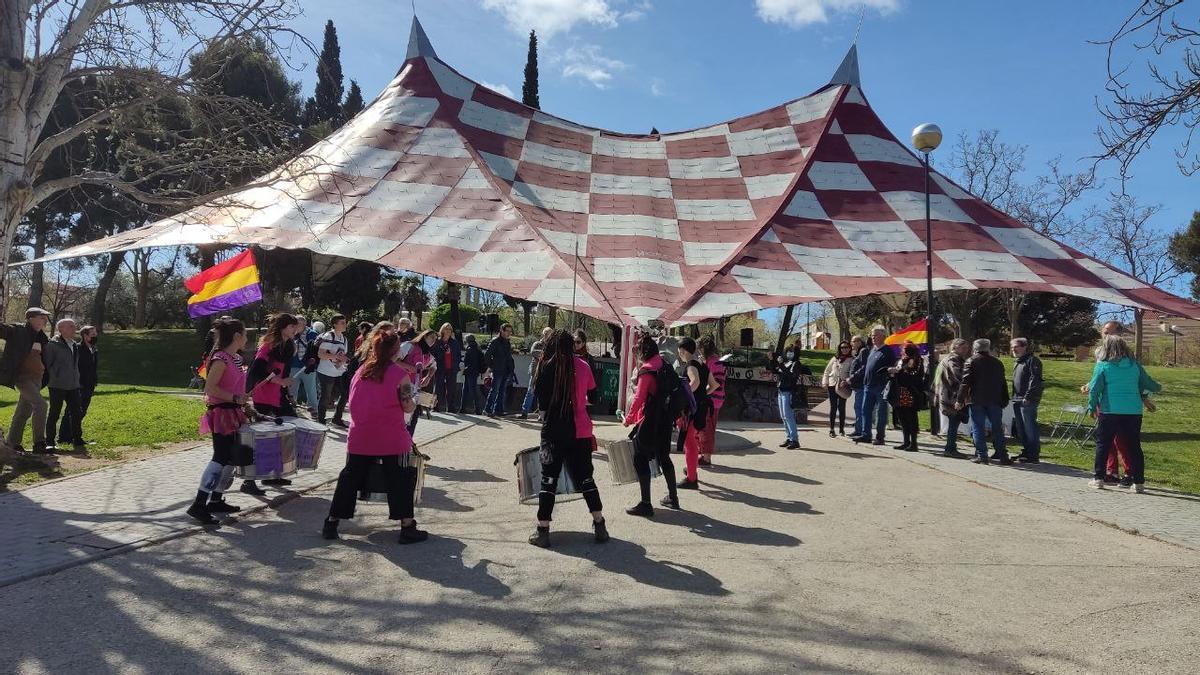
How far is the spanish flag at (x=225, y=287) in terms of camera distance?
384 inches

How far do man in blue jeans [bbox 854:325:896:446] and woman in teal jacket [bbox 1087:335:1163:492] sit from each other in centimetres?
321

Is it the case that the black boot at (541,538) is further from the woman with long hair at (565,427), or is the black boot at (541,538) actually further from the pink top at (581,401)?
the pink top at (581,401)

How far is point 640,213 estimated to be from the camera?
13648mm

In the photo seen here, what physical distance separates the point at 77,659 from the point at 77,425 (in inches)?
256

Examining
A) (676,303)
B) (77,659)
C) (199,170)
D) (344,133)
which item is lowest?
(77,659)

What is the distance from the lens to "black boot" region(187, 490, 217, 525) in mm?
5230

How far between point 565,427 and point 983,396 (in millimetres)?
6841

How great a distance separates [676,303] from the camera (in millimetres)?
10586

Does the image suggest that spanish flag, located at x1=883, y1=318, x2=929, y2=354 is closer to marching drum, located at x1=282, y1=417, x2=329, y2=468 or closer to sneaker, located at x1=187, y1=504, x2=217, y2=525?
marching drum, located at x1=282, y1=417, x2=329, y2=468

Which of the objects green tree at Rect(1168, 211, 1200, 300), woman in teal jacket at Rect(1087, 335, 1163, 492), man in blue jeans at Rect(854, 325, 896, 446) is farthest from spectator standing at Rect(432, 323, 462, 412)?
green tree at Rect(1168, 211, 1200, 300)

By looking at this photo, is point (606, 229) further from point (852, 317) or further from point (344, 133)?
point (852, 317)

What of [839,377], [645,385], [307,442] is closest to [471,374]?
[839,377]

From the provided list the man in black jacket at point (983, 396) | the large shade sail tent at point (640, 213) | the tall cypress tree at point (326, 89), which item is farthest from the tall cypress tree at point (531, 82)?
the man in black jacket at point (983, 396)

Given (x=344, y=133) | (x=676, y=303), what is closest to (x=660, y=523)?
(x=676, y=303)
